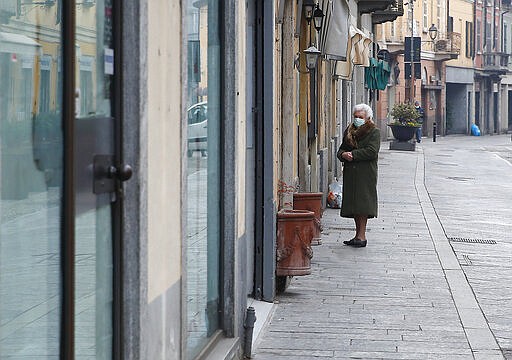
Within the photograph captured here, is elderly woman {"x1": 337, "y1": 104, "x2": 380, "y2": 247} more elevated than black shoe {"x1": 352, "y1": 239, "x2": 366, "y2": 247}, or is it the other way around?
elderly woman {"x1": 337, "y1": 104, "x2": 380, "y2": 247}

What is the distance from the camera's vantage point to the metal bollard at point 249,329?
711cm

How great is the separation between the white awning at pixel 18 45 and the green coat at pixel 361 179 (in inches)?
367

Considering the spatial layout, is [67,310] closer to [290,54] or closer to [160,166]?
[160,166]

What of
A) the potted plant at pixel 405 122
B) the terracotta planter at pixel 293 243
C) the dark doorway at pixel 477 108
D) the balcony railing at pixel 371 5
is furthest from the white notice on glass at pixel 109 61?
the dark doorway at pixel 477 108

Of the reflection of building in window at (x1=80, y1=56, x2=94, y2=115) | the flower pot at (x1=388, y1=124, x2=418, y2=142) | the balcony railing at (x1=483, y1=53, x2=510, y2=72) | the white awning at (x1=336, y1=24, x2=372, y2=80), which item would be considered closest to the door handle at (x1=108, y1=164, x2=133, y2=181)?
the reflection of building in window at (x1=80, y1=56, x2=94, y2=115)

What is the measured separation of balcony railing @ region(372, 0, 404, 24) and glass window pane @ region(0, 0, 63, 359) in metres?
30.2

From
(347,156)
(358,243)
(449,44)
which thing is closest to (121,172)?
(347,156)

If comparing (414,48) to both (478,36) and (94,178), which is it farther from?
(94,178)

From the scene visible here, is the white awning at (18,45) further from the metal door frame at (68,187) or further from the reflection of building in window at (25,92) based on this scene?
the metal door frame at (68,187)

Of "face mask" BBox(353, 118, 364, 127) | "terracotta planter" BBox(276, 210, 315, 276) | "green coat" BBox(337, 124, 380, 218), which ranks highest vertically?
"face mask" BBox(353, 118, 364, 127)

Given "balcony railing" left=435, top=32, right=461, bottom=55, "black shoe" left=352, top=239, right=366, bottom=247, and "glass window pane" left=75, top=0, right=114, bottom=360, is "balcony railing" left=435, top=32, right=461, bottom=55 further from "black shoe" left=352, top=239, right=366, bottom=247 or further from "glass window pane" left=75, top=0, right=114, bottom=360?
"glass window pane" left=75, top=0, right=114, bottom=360

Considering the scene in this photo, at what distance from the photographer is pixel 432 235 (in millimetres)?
14695

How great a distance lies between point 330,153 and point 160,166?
650 inches

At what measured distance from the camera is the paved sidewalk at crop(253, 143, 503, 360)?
7520 mm
